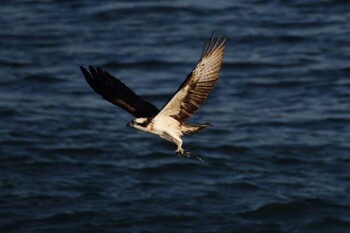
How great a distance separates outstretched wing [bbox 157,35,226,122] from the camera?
10688 millimetres

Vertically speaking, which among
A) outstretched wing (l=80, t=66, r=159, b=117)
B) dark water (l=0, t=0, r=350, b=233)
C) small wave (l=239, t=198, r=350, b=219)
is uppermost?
outstretched wing (l=80, t=66, r=159, b=117)

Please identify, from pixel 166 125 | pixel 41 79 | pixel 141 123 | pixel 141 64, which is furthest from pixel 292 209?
pixel 41 79

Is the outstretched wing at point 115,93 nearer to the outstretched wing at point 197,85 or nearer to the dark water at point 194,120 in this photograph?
the outstretched wing at point 197,85

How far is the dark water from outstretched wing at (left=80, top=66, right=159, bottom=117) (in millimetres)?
5665

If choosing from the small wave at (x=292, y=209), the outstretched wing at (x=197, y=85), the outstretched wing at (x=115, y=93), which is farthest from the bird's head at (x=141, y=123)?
the small wave at (x=292, y=209)

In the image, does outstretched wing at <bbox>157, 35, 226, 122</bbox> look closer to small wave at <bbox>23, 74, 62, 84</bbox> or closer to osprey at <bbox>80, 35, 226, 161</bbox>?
osprey at <bbox>80, 35, 226, 161</bbox>

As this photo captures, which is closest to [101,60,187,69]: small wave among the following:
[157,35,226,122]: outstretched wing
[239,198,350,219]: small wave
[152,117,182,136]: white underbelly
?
[239,198,350,219]: small wave

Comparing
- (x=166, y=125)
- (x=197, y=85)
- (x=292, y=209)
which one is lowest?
(x=292, y=209)

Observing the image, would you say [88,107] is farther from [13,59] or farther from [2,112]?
[13,59]

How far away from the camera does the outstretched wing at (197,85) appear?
1069 cm

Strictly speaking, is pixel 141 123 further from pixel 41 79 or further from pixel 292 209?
pixel 41 79

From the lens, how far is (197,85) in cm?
1080

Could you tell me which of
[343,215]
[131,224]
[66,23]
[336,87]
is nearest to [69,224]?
[131,224]

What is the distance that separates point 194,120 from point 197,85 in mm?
10073
